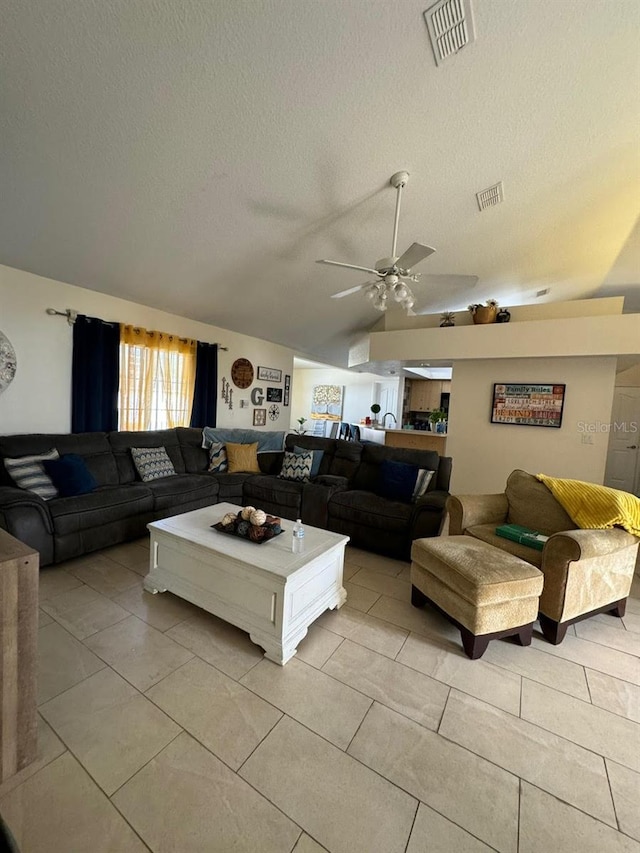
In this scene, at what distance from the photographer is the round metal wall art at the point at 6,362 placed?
3.23 meters

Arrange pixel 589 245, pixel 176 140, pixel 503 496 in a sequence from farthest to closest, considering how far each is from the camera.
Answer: pixel 589 245 < pixel 503 496 < pixel 176 140

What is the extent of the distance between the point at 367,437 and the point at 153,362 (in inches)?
216

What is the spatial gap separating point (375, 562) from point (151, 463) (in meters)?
2.50

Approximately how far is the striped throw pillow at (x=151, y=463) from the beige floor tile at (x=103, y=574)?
97cm

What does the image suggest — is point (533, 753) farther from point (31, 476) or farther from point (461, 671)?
point (31, 476)

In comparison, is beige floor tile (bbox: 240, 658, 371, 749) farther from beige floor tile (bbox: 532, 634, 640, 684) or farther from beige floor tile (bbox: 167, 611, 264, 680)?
beige floor tile (bbox: 532, 634, 640, 684)

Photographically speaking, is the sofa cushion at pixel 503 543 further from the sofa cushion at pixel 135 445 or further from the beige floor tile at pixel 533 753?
the sofa cushion at pixel 135 445

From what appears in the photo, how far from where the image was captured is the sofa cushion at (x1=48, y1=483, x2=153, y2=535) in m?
2.65

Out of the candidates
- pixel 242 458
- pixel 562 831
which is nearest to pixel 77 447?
pixel 242 458

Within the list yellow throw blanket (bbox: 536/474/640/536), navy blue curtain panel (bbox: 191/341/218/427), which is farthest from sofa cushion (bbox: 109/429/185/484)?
yellow throw blanket (bbox: 536/474/640/536)

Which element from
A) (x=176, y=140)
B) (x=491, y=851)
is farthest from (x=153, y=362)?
(x=491, y=851)

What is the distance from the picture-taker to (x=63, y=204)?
8.71 feet

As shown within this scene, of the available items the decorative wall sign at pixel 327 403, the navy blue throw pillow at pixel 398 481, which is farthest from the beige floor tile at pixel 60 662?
the decorative wall sign at pixel 327 403

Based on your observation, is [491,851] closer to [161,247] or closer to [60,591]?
[60,591]
